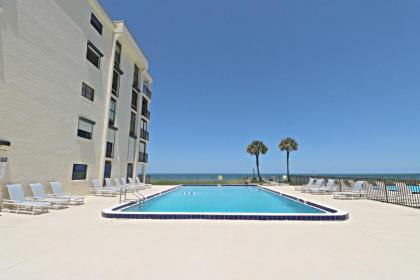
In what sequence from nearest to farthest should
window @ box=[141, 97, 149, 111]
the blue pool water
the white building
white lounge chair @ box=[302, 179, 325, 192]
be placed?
the white building → the blue pool water → white lounge chair @ box=[302, 179, 325, 192] → window @ box=[141, 97, 149, 111]

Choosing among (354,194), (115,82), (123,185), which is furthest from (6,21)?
(354,194)

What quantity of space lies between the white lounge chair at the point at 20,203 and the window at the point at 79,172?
164 inches

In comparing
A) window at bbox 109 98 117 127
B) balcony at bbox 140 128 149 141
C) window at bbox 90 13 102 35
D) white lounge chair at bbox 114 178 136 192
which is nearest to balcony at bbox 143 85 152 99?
balcony at bbox 140 128 149 141

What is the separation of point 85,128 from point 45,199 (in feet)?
18.1

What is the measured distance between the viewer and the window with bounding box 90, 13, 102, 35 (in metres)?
13.7

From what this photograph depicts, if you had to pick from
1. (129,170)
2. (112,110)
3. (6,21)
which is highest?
(6,21)

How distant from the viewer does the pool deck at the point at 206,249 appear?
3.11 meters

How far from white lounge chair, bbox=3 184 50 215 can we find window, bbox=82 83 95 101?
266 inches

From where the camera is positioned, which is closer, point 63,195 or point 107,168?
point 63,195

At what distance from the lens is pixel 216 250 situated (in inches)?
157

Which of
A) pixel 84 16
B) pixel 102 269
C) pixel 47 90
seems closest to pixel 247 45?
pixel 84 16

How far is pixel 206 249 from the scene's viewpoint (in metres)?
4.03

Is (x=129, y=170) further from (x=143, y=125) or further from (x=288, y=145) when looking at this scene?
(x=288, y=145)

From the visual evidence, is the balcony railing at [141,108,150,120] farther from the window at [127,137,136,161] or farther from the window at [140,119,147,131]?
the window at [127,137,136,161]
